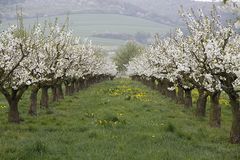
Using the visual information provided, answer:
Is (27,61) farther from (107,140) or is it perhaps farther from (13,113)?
(107,140)

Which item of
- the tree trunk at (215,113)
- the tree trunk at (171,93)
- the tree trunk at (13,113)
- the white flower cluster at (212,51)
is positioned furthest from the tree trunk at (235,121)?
the tree trunk at (171,93)

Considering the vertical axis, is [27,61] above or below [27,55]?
below

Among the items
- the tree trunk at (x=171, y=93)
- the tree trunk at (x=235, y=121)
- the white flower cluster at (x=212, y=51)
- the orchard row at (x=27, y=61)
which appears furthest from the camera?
the tree trunk at (x=171, y=93)

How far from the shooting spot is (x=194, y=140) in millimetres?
18500

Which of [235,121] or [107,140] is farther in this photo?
[235,121]

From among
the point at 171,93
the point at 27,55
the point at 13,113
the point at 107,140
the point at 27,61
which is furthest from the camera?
the point at 171,93

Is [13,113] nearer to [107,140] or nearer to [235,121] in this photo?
[107,140]

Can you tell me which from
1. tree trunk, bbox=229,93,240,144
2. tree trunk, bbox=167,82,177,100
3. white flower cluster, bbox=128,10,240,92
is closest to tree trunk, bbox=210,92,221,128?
white flower cluster, bbox=128,10,240,92

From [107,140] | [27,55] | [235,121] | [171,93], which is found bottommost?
[171,93]

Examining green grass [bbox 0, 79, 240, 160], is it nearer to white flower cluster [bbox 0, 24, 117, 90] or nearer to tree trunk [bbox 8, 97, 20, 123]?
tree trunk [bbox 8, 97, 20, 123]

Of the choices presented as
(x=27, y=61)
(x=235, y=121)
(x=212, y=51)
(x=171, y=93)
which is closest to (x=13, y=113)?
(x=27, y=61)

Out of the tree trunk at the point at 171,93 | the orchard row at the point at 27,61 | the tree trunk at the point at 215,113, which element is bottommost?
the tree trunk at the point at 171,93

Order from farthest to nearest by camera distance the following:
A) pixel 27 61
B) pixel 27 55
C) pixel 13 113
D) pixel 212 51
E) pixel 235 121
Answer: pixel 27 61
pixel 13 113
pixel 27 55
pixel 235 121
pixel 212 51

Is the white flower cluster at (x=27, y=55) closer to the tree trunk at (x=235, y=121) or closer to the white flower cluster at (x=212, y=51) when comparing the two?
the white flower cluster at (x=212, y=51)
